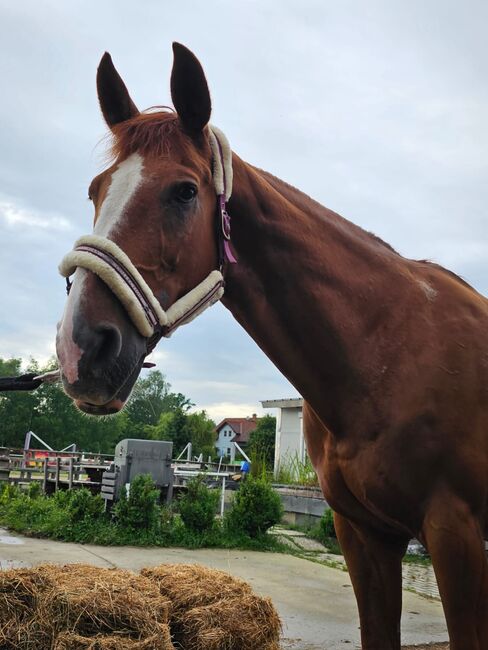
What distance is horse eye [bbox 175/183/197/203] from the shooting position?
1544 millimetres

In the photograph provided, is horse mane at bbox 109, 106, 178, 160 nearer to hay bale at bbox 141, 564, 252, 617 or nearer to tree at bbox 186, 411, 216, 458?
hay bale at bbox 141, 564, 252, 617

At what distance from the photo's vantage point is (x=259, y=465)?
10922 millimetres

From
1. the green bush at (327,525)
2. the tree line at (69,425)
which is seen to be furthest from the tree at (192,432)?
the green bush at (327,525)

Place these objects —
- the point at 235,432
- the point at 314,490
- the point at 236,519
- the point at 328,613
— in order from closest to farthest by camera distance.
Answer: the point at 328,613 → the point at 236,519 → the point at 314,490 → the point at 235,432

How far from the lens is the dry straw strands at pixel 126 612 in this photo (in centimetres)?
266

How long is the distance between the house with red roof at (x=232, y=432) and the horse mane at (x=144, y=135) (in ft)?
213

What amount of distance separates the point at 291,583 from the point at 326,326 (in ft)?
16.4

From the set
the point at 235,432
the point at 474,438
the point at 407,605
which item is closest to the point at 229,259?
the point at 474,438

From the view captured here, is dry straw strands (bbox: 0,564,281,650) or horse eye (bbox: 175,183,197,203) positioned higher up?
horse eye (bbox: 175,183,197,203)

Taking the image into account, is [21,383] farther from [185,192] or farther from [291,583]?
[291,583]

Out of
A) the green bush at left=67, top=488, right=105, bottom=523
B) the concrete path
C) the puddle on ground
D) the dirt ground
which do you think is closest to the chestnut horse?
the dirt ground

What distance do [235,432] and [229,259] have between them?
70051 mm

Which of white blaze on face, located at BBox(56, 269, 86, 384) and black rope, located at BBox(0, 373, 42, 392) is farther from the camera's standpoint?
black rope, located at BBox(0, 373, 42, 392)

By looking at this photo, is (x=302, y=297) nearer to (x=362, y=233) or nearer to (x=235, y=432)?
(x=362, y=233)
